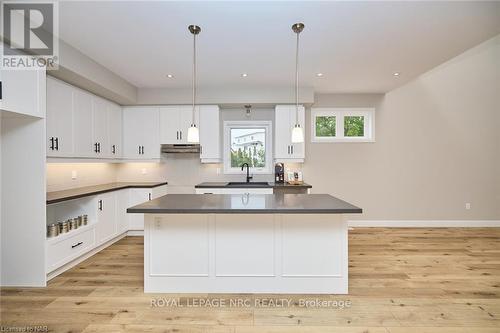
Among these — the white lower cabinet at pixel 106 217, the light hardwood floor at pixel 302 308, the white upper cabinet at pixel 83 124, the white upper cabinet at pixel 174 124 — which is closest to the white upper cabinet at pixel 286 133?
the white upper cabinet at pixel 174 124

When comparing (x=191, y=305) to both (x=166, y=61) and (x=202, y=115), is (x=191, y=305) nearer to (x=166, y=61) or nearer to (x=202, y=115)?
(x=166, y=61)

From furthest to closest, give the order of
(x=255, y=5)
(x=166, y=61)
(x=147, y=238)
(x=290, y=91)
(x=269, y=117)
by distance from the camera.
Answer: (x=269, y=117) < (x=290, y=91) < (x=166, y=61) < (x=147, y=238) < (x=255, y=5)

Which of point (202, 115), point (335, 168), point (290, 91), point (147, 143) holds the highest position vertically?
point (290, 91)

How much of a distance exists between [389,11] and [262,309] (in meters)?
2.86

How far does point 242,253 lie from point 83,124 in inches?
117

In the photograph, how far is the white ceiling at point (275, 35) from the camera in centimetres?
238

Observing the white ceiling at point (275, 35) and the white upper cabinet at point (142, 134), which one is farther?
the white upper cabinet at point (142, 134)

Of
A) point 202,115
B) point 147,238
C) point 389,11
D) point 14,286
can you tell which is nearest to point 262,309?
point 147,238

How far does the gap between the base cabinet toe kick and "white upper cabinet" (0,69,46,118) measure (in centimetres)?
154

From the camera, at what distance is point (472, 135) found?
5.25 metres

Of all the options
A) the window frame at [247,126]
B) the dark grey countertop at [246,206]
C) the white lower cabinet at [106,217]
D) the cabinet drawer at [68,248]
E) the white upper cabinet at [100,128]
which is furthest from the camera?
the window frame at [247,126]

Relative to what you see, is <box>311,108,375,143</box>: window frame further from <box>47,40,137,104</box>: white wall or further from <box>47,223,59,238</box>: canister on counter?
<box>47,223,59,238</box>: canister on counter

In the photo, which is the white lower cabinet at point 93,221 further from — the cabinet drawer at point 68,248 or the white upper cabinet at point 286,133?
the white upper cabinet at point 286,133

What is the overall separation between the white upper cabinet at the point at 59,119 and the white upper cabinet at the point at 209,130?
1.98m
